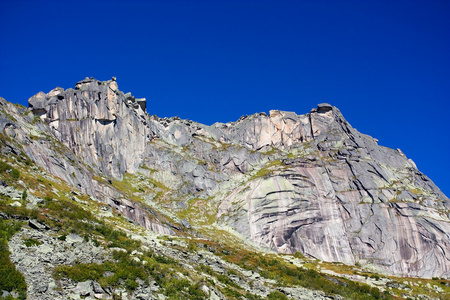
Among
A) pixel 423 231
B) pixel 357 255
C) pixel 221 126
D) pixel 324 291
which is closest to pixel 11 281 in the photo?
pixel 324 291

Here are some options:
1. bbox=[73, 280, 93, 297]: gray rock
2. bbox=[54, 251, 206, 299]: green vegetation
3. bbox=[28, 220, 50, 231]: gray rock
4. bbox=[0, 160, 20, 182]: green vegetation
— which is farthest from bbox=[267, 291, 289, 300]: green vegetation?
bbox=[0, 160, 20, 182]: green vegetation

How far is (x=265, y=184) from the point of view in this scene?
119125mm

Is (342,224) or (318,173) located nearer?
(342,224)

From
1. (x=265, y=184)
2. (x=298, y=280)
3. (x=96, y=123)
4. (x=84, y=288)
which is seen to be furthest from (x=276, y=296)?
(x=96, y=123)

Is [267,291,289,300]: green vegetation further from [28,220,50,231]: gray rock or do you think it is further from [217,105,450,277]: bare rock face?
[217,105,450,277]: bare rock face

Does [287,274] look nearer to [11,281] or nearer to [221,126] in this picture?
[11,281]

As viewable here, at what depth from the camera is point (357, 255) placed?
104062 millimetres

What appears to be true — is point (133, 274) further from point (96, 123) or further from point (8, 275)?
point (96, 123)

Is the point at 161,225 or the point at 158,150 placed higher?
the point at 158,150

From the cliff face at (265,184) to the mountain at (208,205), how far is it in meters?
0.45

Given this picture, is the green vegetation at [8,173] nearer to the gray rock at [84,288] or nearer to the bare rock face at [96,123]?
the gray rock at [84,288]

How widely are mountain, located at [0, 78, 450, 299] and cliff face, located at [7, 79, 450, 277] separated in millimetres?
453

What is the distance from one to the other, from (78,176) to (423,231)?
316 feet

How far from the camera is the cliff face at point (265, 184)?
102m
